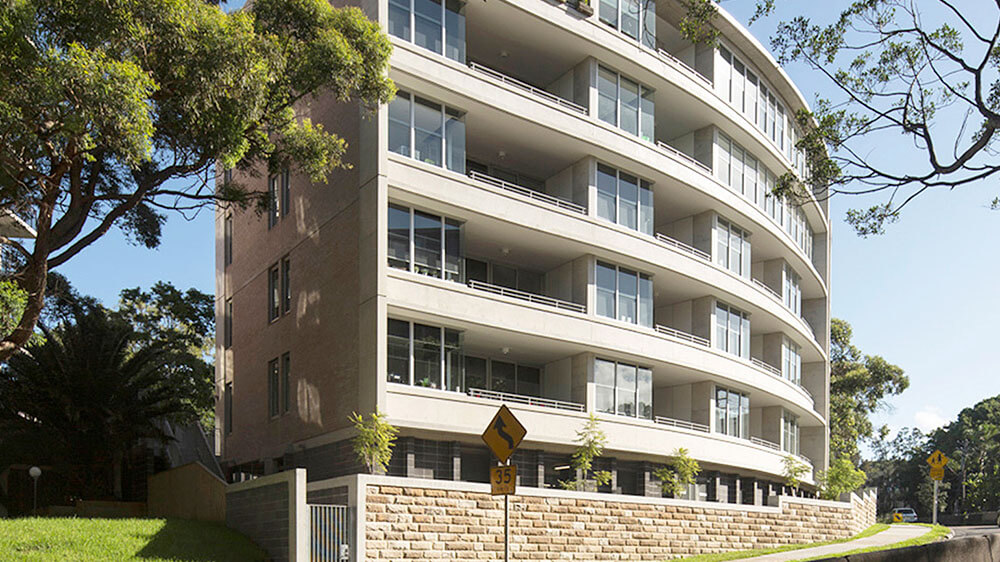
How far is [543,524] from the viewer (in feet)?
80.0

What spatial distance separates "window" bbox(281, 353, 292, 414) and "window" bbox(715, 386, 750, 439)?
15.9 meters

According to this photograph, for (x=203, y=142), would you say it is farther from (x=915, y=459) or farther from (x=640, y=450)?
(x=915, y=459)

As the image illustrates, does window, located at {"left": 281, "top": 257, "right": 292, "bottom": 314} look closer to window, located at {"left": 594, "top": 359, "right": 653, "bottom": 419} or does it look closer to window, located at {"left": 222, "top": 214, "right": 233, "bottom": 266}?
window, located at {"left": 222, "top": 214, "right": 233, "bottom": 266}

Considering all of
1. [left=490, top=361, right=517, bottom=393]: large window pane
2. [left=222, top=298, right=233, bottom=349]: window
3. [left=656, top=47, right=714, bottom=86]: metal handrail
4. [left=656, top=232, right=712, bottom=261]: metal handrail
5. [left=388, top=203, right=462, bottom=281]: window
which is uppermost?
[left=656, top=47, right=714, bottom=86]: metal handrail

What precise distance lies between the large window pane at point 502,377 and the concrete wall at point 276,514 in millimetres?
10287

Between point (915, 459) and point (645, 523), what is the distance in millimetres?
92724

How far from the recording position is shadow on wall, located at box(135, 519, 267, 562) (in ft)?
61.6

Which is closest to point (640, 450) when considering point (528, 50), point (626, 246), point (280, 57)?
point (626, 246)

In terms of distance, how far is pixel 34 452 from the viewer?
103 feet

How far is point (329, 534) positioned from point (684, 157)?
20.2 metres

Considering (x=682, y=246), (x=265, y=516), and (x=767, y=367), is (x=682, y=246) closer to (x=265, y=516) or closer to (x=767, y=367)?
(x=767, y=367)

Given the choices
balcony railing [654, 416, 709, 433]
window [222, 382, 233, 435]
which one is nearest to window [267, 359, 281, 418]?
window [222, 382, 233, 435]

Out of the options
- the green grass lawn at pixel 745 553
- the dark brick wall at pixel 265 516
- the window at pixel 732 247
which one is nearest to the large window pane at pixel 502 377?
the green grass lawn at pixel 745 553

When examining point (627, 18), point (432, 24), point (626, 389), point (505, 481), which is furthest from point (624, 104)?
point (505, 481)
